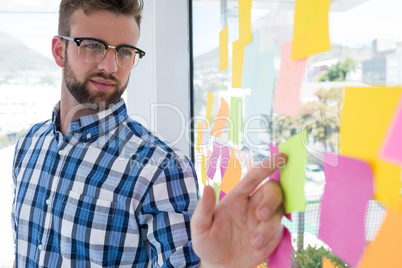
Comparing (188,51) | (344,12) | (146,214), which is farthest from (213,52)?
(344,12)

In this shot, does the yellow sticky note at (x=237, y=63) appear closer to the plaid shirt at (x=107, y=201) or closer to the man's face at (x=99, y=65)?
the plaid shirt at (x=107, y=201)

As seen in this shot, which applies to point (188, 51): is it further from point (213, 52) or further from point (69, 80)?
point (69, 80)

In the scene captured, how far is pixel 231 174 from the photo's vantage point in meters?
0.95

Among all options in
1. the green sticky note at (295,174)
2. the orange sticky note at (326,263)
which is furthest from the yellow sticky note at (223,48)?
the orange sticky note at (326,263)

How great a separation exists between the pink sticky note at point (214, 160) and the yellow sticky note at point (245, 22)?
0.36 m

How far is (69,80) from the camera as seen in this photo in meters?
1.09

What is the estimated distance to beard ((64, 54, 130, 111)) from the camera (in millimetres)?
1054

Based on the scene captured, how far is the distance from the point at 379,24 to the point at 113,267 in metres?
0.84

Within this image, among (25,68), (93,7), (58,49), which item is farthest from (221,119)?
(25,68)

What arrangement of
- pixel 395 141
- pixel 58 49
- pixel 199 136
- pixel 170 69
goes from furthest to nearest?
pixel 170 69, pixel 199 136, pixel 58 49, pixel 395 141

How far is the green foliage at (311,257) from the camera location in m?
0.49

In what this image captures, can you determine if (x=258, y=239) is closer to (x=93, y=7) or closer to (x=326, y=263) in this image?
(x=326, y=263)

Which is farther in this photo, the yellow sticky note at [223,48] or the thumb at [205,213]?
the yellow sticky note at [223,48]

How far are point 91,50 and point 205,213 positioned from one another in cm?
72
